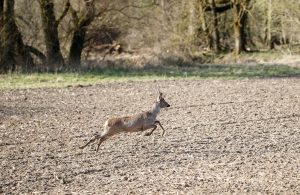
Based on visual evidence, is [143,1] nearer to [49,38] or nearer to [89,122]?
[49,38]

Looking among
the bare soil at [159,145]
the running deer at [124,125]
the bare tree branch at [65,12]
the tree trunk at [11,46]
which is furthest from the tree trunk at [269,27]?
the running deer at [124,125]

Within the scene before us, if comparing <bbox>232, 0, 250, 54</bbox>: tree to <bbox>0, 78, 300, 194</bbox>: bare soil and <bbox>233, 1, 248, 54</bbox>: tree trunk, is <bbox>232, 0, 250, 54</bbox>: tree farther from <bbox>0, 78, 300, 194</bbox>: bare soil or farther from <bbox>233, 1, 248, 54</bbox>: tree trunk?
<bbox>0, 78, 300, 194</bbox>: bare soil

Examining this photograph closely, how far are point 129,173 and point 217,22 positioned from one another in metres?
26.9

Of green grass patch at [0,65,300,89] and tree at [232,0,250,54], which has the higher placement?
tree at [232,0,250,54]

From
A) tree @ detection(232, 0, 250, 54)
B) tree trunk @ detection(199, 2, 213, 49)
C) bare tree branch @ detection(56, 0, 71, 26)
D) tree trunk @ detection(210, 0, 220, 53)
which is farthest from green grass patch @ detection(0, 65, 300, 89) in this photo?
tree trunk @ detection(210, 0, 220, 53)

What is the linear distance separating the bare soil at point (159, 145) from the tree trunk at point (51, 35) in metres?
7.76

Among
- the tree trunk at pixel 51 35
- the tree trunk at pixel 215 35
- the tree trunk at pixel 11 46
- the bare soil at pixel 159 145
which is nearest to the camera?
the bare soil at pixel 159 145

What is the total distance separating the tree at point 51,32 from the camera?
27.1 m

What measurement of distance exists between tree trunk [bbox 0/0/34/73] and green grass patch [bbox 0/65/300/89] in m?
1.58

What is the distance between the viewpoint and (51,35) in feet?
89.6

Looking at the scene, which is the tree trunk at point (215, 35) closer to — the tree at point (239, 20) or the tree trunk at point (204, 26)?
the tree trunk at point (204, 26)

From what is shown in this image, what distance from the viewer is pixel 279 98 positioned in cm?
1822

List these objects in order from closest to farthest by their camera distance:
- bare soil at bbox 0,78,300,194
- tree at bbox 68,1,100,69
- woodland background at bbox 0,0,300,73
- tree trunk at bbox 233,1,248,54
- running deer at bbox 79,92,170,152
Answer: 1. bare soil at bbox 0,78,300,194
2. running deer at bbox 79,92,170,152
3. woodland background at bbox 0,0,300,73
4. tree at bbox 68,1,100,69
5. tree trunk at bbox 233,1,248,54

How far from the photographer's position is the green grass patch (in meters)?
22.4
